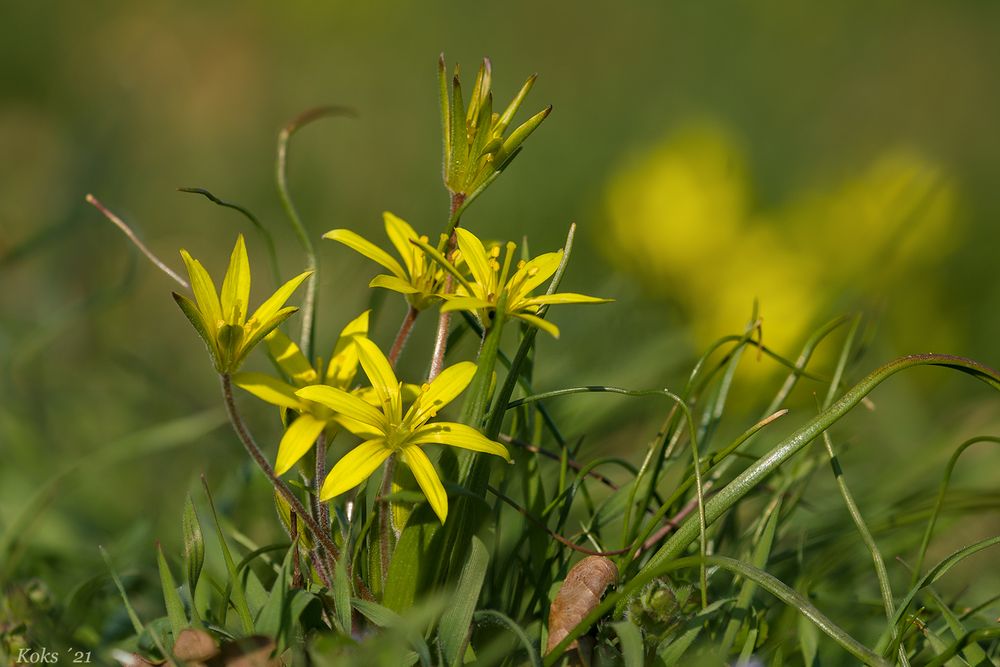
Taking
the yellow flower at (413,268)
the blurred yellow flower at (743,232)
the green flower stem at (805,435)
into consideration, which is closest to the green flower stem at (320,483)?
the yellow flower at (413,268)

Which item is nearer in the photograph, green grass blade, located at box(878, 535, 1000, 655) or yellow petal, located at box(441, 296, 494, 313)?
yellow petal, located at box(441, 296, 494, 313)

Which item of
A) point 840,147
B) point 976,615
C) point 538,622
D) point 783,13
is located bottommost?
point 538,622

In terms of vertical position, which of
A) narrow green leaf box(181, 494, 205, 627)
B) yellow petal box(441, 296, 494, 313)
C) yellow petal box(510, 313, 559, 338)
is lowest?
narrow green leaf box(181, 494, 205, 627)

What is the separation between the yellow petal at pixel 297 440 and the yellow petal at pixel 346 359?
0.15 metres

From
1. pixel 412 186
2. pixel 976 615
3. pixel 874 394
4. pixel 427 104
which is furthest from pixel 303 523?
pixel 427 104

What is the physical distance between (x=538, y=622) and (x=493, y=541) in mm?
210

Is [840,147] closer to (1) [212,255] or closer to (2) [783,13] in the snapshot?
(2) [783,13]

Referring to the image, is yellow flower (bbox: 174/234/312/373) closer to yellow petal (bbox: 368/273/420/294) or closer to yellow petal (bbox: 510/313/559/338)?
yellow petal (bbox: 368/273/420/294)

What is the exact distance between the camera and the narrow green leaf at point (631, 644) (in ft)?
3.76

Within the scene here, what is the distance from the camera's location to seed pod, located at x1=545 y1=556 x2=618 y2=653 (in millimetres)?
1286

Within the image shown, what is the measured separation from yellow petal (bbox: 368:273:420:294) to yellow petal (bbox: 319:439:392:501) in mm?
200

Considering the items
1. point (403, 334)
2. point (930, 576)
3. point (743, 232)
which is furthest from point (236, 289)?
point (743, 232)

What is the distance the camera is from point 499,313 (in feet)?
3.92

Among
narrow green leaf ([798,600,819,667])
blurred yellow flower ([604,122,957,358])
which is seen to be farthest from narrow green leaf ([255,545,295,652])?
blurred yellow flower ([604,122,957,358])
